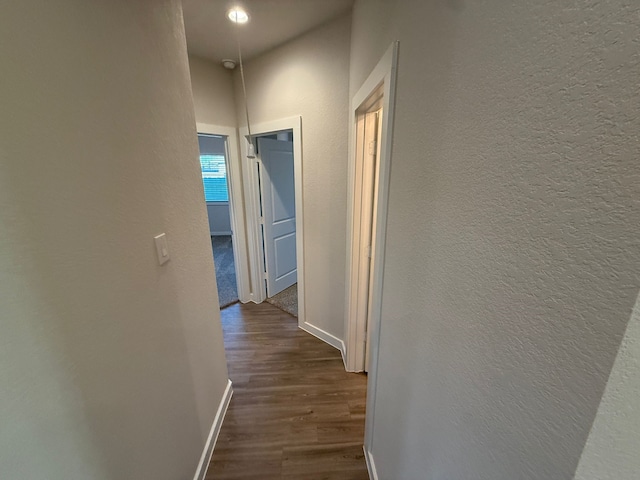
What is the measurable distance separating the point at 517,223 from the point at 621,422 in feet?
0.88

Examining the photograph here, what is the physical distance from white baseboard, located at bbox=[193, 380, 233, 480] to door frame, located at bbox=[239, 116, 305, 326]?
955 mm

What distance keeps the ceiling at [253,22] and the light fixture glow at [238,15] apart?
0.09 feet

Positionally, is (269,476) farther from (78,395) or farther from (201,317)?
(78,395)

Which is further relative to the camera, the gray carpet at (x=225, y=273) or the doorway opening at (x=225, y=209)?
the gray carpet at (x=225, y=273)

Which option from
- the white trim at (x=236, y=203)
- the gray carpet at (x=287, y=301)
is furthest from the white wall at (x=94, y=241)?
the gray carpet at (x=287, y=301)

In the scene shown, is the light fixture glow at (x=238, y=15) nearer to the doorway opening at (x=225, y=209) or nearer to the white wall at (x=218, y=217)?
the doorway opening at (x=225, y=209)

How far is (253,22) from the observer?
5.33 feet

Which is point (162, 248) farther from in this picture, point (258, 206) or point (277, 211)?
point (277, 211)

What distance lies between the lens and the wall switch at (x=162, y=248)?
94cm

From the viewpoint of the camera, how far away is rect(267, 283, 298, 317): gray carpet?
2.79 meters

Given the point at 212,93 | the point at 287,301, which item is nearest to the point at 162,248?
the point at 212,93

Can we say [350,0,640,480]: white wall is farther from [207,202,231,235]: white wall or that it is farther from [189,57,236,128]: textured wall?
[207,202,231,235]: white wall

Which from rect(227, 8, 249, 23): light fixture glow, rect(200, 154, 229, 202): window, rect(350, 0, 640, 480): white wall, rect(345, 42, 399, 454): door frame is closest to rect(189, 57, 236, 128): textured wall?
rect(227, 8, 249, 23): light fixture glow

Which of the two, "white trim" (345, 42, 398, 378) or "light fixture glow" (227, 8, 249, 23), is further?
"light fixture glow" (227, 8, 249, 23)
